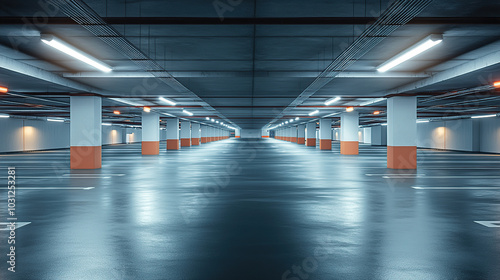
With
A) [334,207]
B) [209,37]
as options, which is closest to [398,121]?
[334,207]

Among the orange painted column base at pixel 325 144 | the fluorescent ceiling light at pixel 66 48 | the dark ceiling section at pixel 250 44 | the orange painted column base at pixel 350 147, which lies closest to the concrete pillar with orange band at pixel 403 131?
the dark ceiling section at pixel 250 44

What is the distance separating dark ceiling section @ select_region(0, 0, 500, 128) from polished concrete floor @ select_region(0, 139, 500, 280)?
428cm

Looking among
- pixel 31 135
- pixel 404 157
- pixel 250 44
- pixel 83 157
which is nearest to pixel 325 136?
pixel 404 157

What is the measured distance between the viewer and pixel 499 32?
29.4 ft

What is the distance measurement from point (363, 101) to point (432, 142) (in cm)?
2381

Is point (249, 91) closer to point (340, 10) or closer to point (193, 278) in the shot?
point (340, 10)

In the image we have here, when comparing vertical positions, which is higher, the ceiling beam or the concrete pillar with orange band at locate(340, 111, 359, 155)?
the ceiling beam

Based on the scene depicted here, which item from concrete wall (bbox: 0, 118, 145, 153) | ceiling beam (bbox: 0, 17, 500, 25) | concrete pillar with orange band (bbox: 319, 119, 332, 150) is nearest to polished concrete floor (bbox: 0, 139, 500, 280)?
ceiling beam (bbox: 0, 17, 500, 25)

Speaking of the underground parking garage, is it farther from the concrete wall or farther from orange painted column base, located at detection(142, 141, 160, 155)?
the concrete wall

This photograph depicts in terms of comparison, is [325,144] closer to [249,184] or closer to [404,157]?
[404,157]

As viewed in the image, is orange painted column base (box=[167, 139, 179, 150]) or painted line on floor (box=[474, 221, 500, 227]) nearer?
painted line on floor (box=[474, 221, 500, 227])

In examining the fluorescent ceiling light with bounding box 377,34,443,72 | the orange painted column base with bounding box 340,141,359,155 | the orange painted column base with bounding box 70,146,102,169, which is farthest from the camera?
the orange painted column base with bounding box 340,141,359,155

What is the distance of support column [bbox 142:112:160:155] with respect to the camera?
109 feet

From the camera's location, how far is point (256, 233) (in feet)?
22.0
